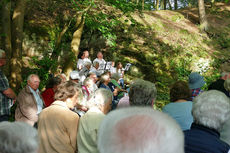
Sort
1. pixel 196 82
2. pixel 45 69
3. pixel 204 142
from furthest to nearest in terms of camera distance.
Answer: pixel 45 69 → pixel 196 82 → pixel 204 142

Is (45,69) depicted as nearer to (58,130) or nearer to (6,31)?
(6,31)

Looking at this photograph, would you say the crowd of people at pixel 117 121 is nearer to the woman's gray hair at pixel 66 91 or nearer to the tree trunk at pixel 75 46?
the woman's gray hair at pixel 66 91

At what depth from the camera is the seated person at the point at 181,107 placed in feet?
9.78

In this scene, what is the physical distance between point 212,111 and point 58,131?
1.85 m

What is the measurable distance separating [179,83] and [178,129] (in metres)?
2.56

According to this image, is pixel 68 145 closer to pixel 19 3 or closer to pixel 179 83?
pixel 179 83

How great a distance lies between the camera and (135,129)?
985mm

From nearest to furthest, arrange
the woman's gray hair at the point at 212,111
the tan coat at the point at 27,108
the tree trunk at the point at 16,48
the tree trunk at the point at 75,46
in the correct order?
the woman's gray hair at the point at 212,111 → the tan coat at the point at 27,108 → the tree trunk at the point at 16,48 → the tree trunk at the point at 75,46

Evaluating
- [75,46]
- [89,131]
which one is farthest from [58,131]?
[75,46]

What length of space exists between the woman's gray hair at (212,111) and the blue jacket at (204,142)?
0.06 metres

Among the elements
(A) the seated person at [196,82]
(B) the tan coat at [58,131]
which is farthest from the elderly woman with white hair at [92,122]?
(A) the seated person at [196,82]

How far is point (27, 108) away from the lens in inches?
167

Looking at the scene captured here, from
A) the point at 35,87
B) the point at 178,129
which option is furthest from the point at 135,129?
the point at 35,87

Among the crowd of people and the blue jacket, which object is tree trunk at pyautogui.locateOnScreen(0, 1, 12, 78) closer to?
the crowd of people
